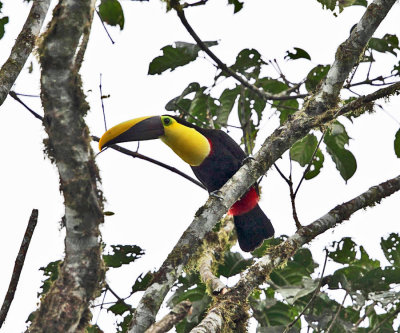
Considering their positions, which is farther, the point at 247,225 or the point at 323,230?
the point at 247,225

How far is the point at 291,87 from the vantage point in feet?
13.9

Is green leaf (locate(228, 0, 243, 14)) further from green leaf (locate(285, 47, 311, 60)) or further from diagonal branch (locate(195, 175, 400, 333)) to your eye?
diagonal branch (locate(195, 175, 400, 333))

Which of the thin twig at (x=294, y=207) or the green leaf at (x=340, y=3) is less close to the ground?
the green leaf at (x=340, y=3)

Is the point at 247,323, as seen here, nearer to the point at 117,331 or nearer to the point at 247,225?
the point at 117,331

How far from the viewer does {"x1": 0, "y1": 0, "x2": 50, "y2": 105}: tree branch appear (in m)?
2.92

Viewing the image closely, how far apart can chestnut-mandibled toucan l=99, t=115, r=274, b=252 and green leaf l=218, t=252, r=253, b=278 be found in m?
1.26

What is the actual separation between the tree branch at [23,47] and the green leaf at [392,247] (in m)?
2.28

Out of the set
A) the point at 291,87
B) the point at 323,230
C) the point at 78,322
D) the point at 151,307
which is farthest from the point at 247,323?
the point at 291,87

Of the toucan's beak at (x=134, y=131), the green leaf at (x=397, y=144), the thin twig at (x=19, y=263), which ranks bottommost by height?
the thin twig at (x=19, y=263)

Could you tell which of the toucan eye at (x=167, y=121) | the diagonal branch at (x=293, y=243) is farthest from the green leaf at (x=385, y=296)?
the toucan eye at (x=167, y=121)

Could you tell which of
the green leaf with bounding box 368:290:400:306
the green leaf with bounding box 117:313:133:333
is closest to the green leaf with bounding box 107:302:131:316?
the green leaf with bounding box 117:313:133:333

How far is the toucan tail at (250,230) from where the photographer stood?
4.82m

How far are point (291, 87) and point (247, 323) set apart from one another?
176 centimetres

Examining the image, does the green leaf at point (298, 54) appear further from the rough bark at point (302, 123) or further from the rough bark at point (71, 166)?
the rough bark at point (71, 166)
